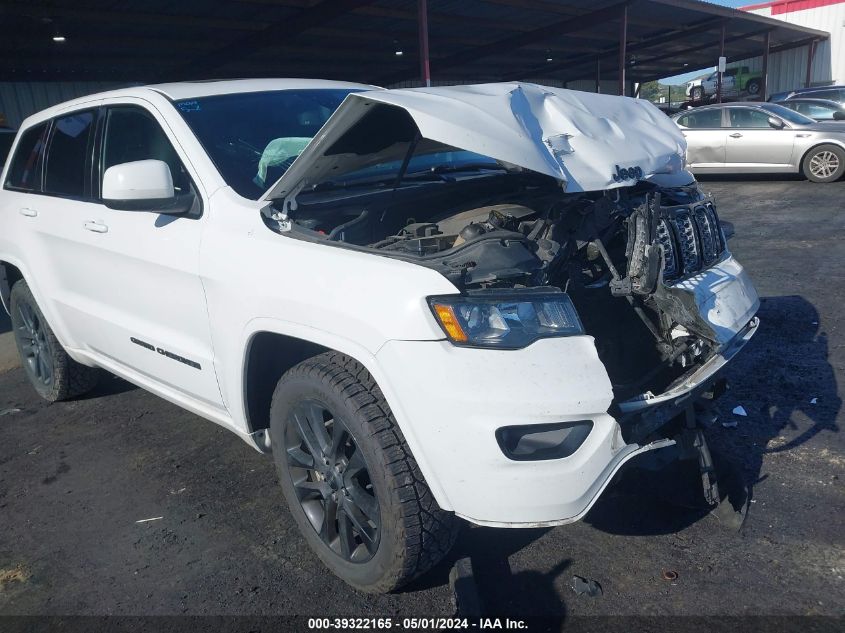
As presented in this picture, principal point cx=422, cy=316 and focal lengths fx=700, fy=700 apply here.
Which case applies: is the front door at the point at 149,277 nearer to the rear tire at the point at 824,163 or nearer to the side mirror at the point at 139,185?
the side mirror at the point at 139,185

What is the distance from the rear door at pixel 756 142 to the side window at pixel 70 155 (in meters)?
11.8

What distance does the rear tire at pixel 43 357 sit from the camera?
4.51m

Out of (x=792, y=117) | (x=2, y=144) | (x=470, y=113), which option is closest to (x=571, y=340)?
(x=470, y=113)

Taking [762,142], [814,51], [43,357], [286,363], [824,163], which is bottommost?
[43,357]

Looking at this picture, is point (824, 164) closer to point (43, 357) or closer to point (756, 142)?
point (756, 142)

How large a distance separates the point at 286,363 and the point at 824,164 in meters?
12.3

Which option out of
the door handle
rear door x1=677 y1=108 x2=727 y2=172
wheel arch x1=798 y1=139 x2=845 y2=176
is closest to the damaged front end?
the door handle

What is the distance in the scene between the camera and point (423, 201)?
11.0ft

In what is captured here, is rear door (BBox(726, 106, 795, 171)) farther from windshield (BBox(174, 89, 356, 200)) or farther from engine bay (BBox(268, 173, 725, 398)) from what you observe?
windshield (BBox(174, 89, 356, 200))

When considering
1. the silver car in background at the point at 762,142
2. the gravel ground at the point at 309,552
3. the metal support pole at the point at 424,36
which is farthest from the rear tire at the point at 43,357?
the silver car in background at the point at 762,142

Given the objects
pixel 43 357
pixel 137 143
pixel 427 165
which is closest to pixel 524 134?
pixel 427 165

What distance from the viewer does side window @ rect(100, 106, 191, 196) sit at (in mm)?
3348

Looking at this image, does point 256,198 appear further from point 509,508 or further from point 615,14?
point 615,14

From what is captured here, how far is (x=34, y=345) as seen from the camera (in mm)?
4789
